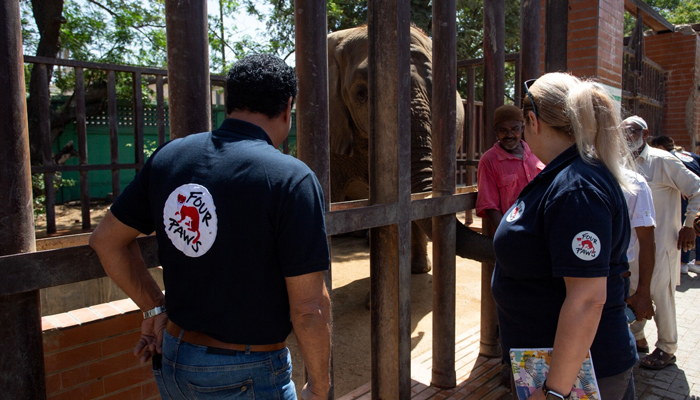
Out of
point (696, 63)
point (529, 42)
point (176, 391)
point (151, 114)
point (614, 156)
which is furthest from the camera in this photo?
point (151, 114)

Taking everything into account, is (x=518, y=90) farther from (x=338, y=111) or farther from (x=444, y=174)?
(x=338, y=111)

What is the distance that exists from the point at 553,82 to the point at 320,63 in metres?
0.92

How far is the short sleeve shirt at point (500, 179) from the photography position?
3.27 metres

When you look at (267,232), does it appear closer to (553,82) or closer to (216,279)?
(216,279)

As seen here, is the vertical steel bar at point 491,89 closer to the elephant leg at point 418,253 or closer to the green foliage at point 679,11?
the elephant leg at point 418,253

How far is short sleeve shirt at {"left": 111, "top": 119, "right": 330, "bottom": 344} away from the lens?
1424mm

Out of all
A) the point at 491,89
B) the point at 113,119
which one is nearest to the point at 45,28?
the point at 113,119

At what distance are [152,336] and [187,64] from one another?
936 millimetres

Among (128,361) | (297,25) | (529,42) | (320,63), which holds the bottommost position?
(128,361)

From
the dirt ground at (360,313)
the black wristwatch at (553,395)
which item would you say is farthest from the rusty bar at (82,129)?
the black wristwatch at (553,395)

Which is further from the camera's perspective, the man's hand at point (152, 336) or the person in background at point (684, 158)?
the person in background at point (684, 158)

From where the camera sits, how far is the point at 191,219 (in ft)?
4.80

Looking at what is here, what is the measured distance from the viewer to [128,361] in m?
2.56

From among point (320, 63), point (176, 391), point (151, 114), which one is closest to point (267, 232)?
point (176, 391)
